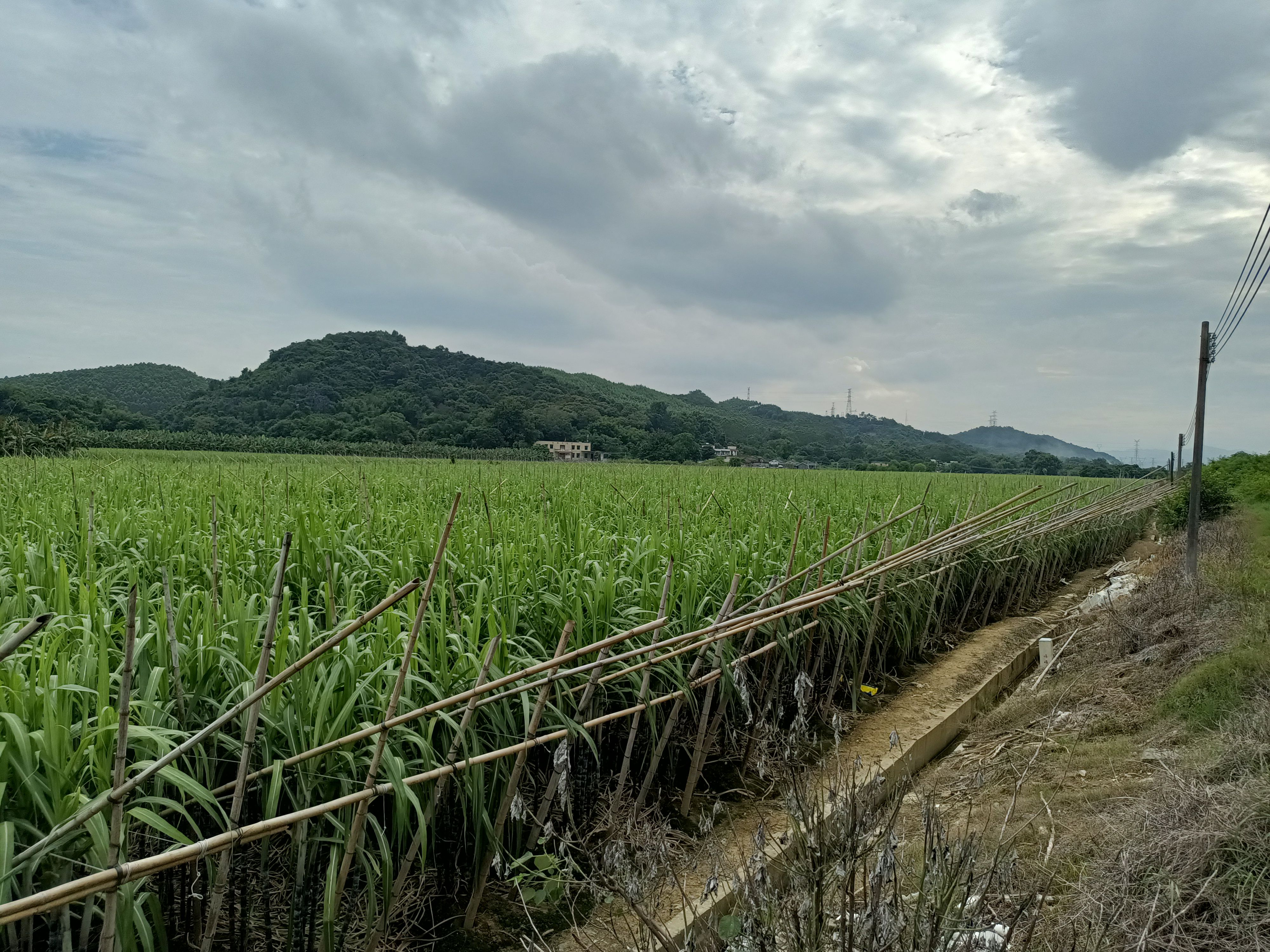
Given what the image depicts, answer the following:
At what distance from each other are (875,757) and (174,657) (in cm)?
409

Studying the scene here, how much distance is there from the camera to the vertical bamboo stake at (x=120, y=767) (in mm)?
1517

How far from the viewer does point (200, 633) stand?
2875mm

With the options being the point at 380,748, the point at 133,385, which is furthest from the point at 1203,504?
the point at 133,385

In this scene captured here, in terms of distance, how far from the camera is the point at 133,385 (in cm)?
7781

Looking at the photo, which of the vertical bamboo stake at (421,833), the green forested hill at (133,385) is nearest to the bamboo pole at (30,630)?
the vertical bamboo stake at (421,833)

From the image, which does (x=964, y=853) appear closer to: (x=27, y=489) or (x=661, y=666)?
(x=661, y=666)

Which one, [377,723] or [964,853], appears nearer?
[964,853]

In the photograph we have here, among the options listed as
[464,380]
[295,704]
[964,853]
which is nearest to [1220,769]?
[964,853]

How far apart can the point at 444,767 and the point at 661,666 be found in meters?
1.57

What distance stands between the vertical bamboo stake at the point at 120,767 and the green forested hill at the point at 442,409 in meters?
55.6

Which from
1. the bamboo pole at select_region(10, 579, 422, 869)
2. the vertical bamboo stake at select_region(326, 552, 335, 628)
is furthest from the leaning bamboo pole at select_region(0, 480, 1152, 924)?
the vertical bamboo stake at select_region(326, 552, 335, 628)

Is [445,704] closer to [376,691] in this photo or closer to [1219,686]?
[376,691]

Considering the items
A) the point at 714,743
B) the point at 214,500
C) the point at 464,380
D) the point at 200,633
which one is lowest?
the point at 714,743

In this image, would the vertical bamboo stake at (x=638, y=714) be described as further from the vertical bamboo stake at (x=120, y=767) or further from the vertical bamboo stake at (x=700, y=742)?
the vertical bamboo stake at (x=120, y=767)
